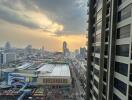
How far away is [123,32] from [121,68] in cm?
300

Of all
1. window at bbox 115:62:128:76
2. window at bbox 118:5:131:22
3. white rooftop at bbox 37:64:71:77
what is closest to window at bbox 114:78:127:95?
window at bbox 115:62:128:76

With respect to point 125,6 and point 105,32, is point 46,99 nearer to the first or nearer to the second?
point 105,32

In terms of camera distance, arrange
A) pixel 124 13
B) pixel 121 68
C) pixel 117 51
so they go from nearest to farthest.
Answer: pixel 124 13
pixel 121 68
pixel 117 51

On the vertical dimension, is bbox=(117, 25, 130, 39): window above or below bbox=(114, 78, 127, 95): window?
above

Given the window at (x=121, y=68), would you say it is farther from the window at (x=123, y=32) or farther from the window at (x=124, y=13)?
the window at (x=124, y=13)

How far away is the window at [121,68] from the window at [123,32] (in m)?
2.33

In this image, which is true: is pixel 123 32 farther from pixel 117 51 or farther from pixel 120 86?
pixel 120 86

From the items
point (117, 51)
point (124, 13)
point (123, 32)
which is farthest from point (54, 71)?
point (124, 13)

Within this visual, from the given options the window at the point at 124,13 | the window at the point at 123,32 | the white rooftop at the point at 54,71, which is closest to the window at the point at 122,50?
the window at the point at 123,32

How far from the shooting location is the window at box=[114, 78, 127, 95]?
1841 centimetres

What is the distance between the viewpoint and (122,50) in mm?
19188

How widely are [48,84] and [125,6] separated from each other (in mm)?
93841

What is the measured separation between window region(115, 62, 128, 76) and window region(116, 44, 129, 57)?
0.86 meters

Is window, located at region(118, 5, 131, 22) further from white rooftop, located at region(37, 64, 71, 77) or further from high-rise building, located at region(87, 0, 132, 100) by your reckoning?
white rooftop, located at region(37, 64, 71, 77)
